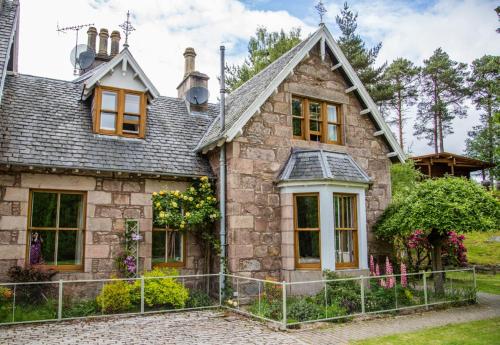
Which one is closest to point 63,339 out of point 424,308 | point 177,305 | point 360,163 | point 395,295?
point 177,305

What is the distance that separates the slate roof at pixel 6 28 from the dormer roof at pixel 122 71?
231cm

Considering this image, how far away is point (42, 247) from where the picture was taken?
1118 cm

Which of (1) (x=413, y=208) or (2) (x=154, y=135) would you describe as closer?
(1) (x=413, y=208)

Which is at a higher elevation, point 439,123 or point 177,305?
point 439,123

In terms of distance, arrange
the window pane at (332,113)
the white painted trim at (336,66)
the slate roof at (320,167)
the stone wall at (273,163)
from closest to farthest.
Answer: the stone wall at (273,163)
the slate roof at (320,167)
the white painted trim at (336,66)
the window pane at (332,113)

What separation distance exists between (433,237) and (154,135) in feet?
31.2

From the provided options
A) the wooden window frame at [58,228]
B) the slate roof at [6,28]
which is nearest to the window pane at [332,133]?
the wooden window frame at [58,228]

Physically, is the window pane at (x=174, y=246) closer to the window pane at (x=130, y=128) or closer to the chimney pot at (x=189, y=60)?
the window pane at (x=130, y=128)

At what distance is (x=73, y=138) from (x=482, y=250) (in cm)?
2196

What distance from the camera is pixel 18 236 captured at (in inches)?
422

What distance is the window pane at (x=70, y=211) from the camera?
1152cm

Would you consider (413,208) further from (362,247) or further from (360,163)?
(360,163)

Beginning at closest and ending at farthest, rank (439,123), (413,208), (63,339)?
(63,339) < (413,208) < (439,123)

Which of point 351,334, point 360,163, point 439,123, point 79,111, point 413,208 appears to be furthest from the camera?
point 439,123
